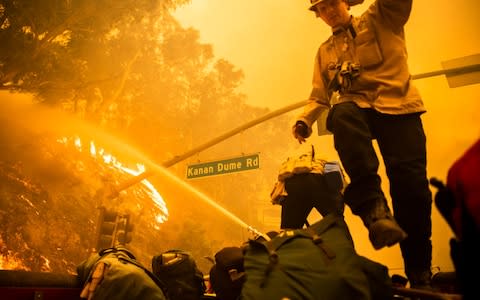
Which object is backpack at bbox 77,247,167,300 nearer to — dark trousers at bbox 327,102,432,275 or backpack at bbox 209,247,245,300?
backpack at bbox 209,247,245,300

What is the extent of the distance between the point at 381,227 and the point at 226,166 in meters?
9.04

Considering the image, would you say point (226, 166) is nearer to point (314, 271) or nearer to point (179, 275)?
point (179, 275)

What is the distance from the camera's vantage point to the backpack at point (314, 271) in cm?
202

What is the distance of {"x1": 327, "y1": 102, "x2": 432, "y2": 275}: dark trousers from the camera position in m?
2.44

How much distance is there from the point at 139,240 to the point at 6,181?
35.6 ft

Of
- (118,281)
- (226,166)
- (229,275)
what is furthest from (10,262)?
(229,275)

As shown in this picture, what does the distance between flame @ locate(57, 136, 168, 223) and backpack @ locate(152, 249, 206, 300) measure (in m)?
26.7

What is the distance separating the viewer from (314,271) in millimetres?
2133

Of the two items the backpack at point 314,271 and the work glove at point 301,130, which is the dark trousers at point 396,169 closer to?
the backpack at point 314,271

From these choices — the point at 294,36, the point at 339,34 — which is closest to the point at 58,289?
the point at 339,34

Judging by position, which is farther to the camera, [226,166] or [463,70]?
[226,166]

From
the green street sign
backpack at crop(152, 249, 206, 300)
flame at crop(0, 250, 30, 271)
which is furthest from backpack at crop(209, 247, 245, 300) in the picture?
flame at crop(0, 250, 30, 271)

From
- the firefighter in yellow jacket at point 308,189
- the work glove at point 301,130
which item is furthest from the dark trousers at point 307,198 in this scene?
the work glove at point 301,130

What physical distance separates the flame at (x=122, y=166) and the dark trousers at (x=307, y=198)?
89.1ft
